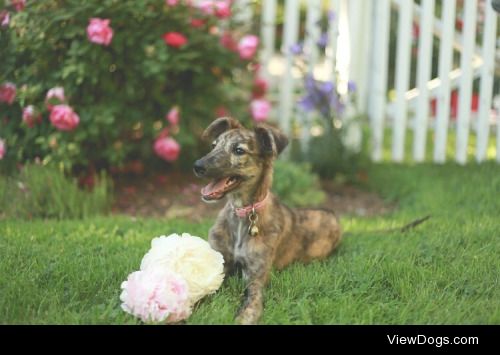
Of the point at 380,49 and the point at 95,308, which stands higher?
the point at 380,49

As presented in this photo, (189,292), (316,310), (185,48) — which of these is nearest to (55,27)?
(185,48)

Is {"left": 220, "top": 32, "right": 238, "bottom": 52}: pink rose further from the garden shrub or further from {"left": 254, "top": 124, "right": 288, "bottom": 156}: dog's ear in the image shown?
{"left": 254, "top": 124, "right": 288, "bottom": 156}: dog's ear

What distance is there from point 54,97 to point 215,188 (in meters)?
2.39

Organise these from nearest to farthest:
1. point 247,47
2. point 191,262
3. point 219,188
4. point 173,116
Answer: point 191,262, point 219,188, point 173,116, point 247,47

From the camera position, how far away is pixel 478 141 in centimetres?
727

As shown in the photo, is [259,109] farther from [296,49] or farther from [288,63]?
[288,63]

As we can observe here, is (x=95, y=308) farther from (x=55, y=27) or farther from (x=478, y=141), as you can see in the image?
(x=478, y=141)

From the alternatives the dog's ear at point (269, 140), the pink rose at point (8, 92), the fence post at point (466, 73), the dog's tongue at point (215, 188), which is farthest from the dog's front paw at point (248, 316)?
the fence post at point (466, 73)

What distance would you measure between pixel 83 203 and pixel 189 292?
97.9 inches

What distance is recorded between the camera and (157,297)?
333 centimetres

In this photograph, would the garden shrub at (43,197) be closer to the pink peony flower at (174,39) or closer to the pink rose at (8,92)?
the pink rose at (8,92)

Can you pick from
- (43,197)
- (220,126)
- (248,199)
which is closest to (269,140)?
(248,199)

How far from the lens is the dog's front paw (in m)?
3.41

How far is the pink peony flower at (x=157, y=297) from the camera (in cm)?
333
